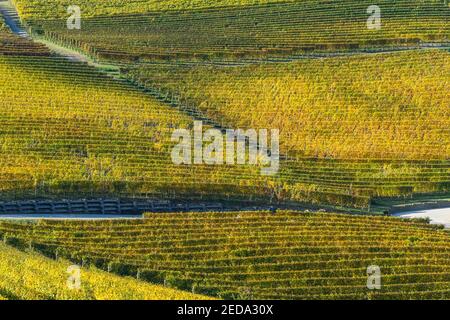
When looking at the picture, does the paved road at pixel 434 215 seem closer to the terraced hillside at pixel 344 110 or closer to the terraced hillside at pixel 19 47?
the terraced hillside at pixel 344 110

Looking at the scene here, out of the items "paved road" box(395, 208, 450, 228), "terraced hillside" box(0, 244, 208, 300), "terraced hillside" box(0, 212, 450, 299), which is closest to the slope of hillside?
"terraced hillside" box(0, 212, 450, 299)

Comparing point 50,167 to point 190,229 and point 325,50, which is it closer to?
point 190,229

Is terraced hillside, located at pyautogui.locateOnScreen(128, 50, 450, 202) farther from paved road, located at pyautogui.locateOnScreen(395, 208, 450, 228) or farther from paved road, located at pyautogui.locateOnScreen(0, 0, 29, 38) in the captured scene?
paved road, located at pyautogui.locateOnScreen(0, 0, 29, 38)

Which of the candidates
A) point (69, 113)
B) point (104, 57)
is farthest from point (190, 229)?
point (104, 57)

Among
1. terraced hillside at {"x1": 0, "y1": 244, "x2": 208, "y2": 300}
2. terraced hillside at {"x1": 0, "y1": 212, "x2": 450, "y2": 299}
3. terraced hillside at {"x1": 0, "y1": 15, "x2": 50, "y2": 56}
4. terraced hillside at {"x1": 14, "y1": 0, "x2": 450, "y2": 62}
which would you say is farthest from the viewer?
terraced hillside at {"x1": 14, "y1": 0, "x2": 450, "y2": 62}

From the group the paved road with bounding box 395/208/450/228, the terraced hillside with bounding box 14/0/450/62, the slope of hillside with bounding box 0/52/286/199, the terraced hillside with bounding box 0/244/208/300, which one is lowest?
the terraced hillside with bounding box 0/244/208/300

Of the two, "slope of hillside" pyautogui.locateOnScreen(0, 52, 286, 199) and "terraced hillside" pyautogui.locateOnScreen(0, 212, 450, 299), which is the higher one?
"slope of hillside" pyautogui.locateOnScreen(0, 52, 286, 199)
